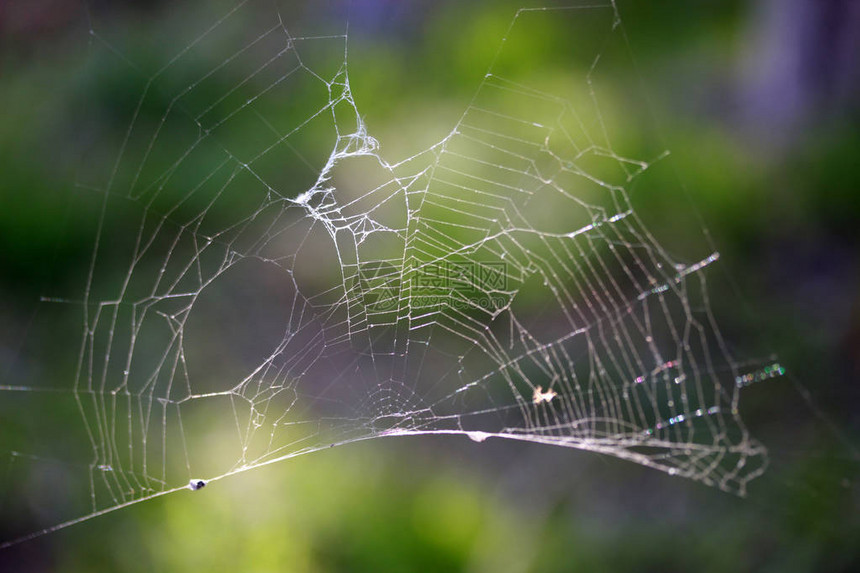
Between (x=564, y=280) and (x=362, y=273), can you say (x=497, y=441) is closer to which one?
(x=564, y=280)

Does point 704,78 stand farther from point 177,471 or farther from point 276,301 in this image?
point 177,471

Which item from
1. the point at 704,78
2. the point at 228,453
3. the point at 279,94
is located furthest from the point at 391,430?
the point at 704,78

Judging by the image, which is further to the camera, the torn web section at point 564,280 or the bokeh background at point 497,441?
the torn web section at point 564,280

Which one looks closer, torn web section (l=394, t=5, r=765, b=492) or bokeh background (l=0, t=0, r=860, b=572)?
bokeh background (l=0, t=0, r=860, b=572)

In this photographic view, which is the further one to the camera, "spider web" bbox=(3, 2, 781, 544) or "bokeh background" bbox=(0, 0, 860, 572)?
"spider web" bbox=(3, 2, 781, 544)
